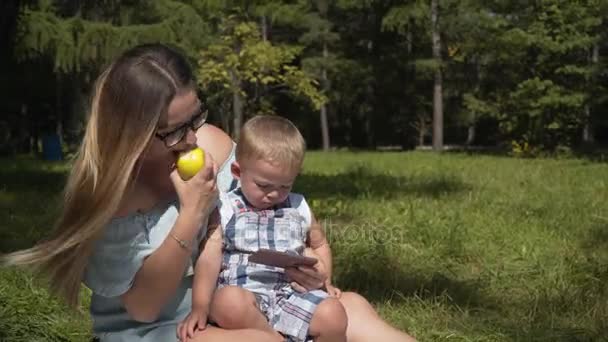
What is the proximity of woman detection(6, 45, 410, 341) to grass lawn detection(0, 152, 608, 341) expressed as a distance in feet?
4.09

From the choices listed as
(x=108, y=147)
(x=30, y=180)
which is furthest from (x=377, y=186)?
(x=108, y=147)

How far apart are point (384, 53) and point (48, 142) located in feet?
51.2

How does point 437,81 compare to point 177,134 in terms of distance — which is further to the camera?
point 437,81

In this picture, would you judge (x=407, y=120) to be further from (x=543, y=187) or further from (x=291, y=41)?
(x=543, y=187)

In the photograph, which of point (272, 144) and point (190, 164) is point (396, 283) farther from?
point (190, 164)

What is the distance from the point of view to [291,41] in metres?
31.2

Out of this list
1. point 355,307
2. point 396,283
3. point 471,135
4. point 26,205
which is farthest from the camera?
point 471,135

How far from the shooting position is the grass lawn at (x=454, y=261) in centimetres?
350

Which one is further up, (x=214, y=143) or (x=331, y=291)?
(x=214, y=143)

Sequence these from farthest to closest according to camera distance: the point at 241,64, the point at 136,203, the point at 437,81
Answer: the point at 437,81 < the point at 241,64 < the point at 136,203

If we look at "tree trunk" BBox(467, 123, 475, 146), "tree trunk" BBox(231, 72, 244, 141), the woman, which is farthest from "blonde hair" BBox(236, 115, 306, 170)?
"tree trunk" BBox(467, 123, 475, 146)

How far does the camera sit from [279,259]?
2203 millimetres

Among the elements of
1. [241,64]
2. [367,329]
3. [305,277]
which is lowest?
[241,64]

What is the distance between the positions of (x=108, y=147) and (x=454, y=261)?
3.17 metres
